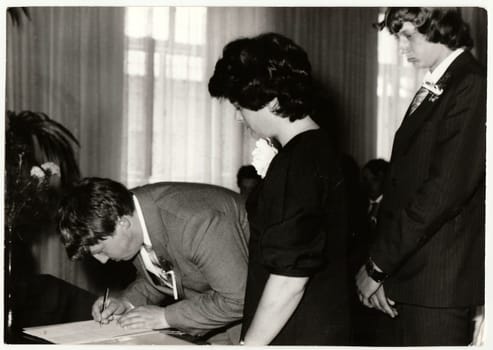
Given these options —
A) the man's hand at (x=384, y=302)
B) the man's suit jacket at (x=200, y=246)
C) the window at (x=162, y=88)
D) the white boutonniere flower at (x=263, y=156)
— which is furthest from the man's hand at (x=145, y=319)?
the window at (x=162, y=88)

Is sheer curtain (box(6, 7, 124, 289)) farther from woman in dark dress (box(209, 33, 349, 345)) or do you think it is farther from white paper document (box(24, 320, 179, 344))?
woman in dark dress (box(209, 33, 349, 345))

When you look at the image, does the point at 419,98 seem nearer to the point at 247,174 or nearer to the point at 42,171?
the point at 42,171

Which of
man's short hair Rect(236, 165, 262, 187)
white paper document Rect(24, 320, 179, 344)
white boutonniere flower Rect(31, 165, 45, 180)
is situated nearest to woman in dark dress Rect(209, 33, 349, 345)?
white paper document Rect(24, 320, 179, 344)

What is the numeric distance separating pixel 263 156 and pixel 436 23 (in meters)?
0.57

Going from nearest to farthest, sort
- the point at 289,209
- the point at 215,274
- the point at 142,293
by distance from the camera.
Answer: the point at 289,209 < the point at 215,274 < the point at 142,293

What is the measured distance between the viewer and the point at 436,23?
61.1 inches

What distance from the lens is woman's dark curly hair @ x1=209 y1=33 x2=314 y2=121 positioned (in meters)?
1.34

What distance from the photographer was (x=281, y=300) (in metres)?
1.26

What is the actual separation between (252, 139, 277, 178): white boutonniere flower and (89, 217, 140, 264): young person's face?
418 mm

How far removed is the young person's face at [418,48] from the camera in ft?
5.18

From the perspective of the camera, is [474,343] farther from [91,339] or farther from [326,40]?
[326,40]

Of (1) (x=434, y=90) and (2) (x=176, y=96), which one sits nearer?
(1) (x=434, y=90)

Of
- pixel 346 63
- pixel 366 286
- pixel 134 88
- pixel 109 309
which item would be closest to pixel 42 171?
pixel 109 309

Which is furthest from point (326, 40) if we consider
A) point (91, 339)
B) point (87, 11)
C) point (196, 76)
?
point (91, 339)
